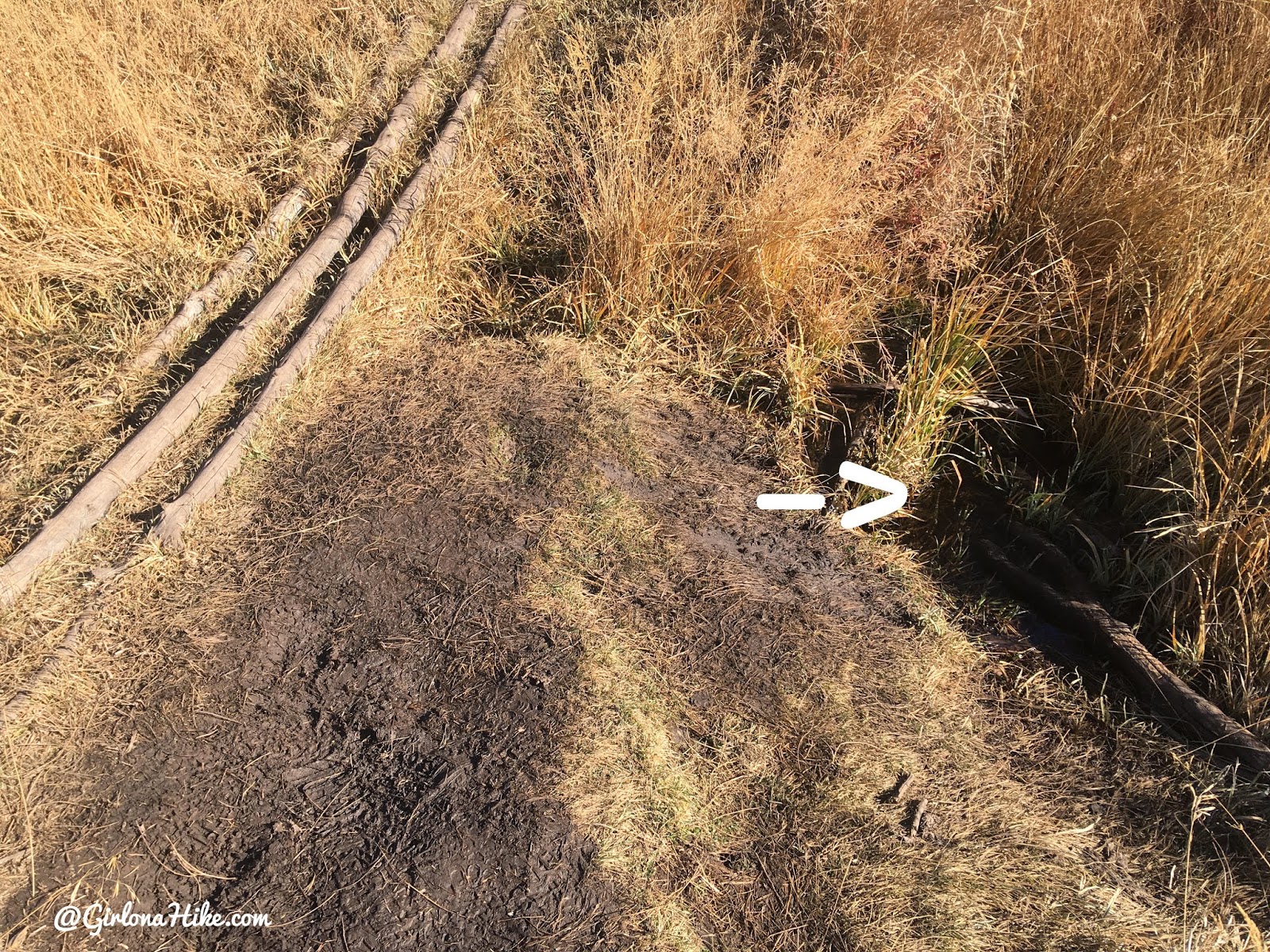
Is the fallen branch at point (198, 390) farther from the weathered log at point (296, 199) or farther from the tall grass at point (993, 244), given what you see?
the tall grass at point (993, 244)

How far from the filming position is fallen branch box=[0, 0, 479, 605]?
3445mm

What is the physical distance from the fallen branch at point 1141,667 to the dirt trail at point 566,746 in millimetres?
343

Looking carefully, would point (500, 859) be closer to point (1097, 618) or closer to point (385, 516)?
point (385, 516)

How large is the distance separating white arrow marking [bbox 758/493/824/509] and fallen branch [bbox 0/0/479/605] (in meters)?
2.40

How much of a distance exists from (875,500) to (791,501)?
417 mm

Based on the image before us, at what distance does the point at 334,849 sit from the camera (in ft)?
9.23

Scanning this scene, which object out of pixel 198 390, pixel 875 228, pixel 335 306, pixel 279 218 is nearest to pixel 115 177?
pixel 279 218

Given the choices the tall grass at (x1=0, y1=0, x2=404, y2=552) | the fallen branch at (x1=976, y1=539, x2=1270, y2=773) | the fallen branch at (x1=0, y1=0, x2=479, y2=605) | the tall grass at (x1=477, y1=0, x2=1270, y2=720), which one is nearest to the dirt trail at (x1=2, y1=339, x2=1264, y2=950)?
the fallen branch at (x1=976, y1=539, x2=1270, y2=773)

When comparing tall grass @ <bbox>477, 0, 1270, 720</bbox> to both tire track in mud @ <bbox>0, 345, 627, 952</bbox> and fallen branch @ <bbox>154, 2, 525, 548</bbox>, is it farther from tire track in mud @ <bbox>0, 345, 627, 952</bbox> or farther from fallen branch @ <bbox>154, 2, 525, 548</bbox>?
tire track in mud @ <bbox>0, 345, 627, 952</bbox>

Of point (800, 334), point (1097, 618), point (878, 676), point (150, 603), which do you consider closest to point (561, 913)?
point (878, 676)

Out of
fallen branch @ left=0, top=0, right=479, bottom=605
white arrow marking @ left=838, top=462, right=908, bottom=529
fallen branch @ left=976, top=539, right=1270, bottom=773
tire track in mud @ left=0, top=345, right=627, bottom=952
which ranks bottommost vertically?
fallen branch @ left=976, top=539, right=1270, bottom=773

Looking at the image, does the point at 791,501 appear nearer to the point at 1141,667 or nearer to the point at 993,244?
the point at 1141,667

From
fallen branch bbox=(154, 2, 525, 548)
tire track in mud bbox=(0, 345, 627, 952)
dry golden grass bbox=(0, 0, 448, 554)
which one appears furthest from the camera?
dry golden grass bbox=(0, 0, 448, 554)

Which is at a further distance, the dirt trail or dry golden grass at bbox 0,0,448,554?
dry golden grass at bbox 0,0,448,554
